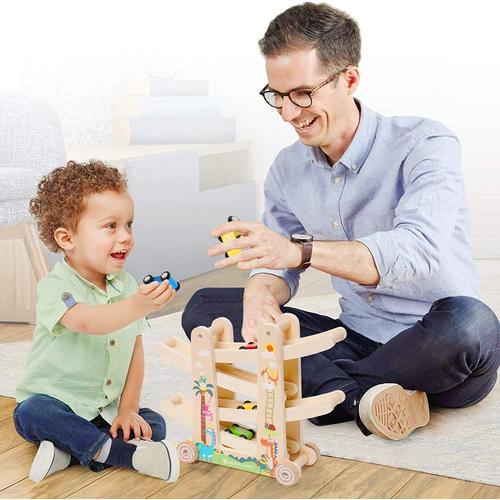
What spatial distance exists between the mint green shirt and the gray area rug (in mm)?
166

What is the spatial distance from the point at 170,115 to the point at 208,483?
88.3 inches

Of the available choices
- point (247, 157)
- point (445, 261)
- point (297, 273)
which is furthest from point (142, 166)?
point (445, 261)

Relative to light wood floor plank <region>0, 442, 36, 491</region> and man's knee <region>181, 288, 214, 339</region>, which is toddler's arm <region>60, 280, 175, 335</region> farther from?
man's knee <region>181, 288, 214, 339</region>

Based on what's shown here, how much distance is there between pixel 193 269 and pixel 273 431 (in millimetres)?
1994

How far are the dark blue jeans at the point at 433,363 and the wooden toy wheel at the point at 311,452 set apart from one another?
0.19m

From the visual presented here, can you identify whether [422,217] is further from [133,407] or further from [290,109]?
[133,407]

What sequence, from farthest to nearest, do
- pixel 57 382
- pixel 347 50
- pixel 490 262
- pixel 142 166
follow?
1. pixel 490 262
2. pixel 142 166
3. pixel 347 50
4. pixel 57 382

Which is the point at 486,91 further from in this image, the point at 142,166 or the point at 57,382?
the point at 57,382

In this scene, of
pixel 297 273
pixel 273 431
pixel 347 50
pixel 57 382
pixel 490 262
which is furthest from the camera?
pixel 490 262

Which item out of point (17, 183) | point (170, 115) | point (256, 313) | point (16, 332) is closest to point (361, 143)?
point (256, 313)

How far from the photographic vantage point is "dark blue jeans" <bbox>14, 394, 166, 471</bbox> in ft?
5.22

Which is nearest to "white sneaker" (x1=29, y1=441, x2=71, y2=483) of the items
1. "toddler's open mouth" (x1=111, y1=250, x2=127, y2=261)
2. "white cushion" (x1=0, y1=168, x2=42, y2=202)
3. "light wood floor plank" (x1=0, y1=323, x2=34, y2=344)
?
"toddler's open mouth" (x1=111, y1=250, x2=127, y2=261)

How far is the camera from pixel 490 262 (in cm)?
380

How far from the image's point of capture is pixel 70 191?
1.66 metres
